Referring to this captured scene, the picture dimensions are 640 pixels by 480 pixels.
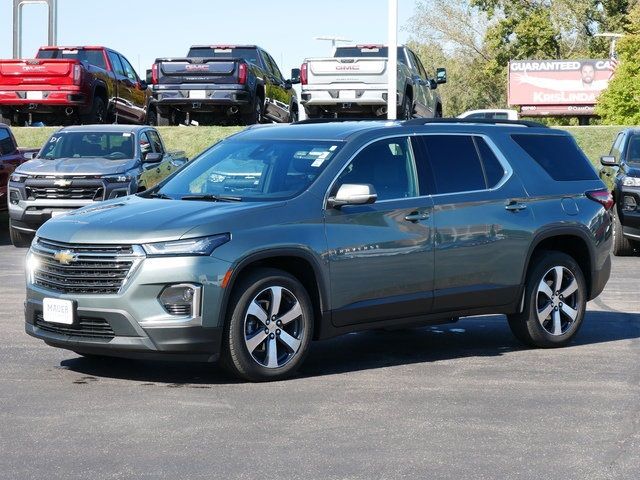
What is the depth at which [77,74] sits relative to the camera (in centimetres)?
2648

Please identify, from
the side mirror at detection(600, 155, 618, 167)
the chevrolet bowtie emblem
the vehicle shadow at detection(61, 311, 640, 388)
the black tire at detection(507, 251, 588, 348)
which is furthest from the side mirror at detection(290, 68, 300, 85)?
the chevrolet bowtie emblem

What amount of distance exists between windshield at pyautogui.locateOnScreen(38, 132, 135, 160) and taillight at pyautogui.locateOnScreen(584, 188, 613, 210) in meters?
10.9

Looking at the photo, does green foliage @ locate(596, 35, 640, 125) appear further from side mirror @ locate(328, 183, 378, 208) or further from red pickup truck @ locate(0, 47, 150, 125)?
side mirror @ locate(328, 183, 378, 208)

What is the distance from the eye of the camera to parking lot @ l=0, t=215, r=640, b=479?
644cm

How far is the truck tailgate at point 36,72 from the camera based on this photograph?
26.5m

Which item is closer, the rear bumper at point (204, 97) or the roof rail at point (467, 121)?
the roof rail at point (467, 121)

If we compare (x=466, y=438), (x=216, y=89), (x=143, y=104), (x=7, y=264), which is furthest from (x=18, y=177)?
(x=466, y=438)

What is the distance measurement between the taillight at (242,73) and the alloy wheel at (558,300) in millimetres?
16509

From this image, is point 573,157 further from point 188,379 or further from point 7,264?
point 7,264

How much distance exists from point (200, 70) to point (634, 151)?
31.2 ft

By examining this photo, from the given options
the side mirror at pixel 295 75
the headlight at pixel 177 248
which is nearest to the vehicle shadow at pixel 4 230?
the side mirror at pixel 295 75

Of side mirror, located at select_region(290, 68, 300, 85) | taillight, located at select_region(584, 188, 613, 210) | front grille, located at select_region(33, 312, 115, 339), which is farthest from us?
side mirror, located at select_region(290, 68, 300, 85)

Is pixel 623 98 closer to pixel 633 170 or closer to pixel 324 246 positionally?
pixel 633 170

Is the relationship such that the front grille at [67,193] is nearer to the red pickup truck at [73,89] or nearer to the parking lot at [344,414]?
the red pickup truck at [73,89]
